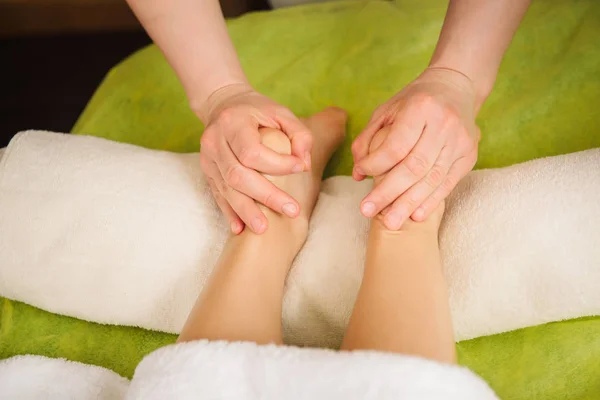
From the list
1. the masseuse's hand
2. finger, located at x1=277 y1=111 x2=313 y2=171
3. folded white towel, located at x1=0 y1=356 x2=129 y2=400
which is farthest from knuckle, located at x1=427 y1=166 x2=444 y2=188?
folded white towel, located at x1=0 y1=356 x2=129 y2=400

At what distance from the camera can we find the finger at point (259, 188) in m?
0.70

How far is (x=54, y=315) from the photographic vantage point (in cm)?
84

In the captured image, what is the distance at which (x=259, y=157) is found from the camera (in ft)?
2.28

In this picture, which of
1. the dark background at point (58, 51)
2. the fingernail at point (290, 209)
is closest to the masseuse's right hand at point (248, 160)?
the fingernail at point (290, 209)

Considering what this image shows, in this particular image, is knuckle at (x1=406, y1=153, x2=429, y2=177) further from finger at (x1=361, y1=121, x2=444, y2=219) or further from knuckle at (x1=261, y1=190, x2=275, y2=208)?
knuckle at (x1=261, y1=190, x2=275, y2=208)

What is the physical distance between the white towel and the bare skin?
6 centimetres

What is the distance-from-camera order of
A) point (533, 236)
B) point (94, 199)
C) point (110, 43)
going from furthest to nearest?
point (110, 43) < point (94, 199) < point (533, 236)

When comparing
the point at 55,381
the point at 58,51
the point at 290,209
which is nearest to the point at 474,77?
the point at 290,209

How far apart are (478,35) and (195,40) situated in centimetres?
44

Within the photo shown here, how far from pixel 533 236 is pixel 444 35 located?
34 centimetres

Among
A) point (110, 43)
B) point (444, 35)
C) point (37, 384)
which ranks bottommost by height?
point (110, 43)

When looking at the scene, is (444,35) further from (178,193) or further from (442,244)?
(178,193)

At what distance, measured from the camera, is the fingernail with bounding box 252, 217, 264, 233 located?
2.28ft

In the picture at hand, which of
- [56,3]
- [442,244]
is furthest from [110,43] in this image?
[442,244]
